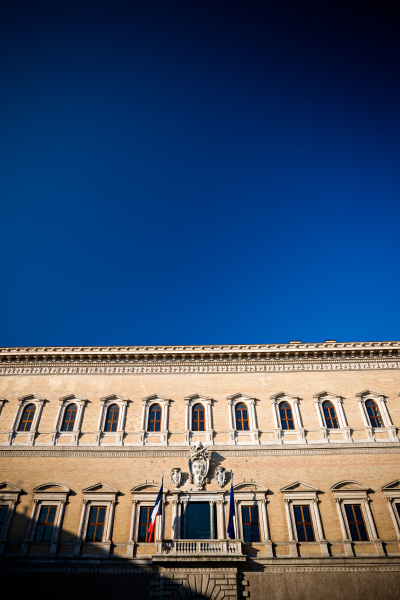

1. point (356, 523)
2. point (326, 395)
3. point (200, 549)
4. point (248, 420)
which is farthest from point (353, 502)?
point (200, 549)

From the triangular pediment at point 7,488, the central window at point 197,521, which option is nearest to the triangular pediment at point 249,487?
the central window at point 197,521

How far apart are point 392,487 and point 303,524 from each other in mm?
4401

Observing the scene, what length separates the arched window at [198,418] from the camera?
2017 cm

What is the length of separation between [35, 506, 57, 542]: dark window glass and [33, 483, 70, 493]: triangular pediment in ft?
2.29

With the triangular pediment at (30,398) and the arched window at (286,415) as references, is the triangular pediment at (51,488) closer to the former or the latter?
the triangular pediment at (30,398)

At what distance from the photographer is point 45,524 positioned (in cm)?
1762

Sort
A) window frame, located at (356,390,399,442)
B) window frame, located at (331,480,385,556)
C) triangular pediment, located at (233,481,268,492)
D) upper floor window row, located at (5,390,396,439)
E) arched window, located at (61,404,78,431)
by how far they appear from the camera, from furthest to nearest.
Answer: arched window, located at (61,404,78,431), upper floor window row, located at (5,390,396,439), window frame, located at (356,390,399,442), triangular pediment, located at (233,481,268,492), window frame, located at (331,480,385,556)

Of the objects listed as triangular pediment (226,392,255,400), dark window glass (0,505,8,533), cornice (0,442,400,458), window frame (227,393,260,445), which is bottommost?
dark window glass (0,505,8,533)

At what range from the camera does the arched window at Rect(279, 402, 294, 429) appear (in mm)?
20203

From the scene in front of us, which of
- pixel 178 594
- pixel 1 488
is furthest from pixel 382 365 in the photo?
pixel 1 488

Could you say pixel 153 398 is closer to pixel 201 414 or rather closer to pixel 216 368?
pixel 201 414

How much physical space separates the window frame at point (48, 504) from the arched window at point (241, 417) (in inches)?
337

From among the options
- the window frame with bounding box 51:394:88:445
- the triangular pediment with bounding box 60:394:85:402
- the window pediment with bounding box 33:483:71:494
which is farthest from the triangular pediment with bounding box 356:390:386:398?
the window pediment with bounding box 33:483:71:494

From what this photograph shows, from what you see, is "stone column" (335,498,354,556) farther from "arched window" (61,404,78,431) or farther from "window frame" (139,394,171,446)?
"arched window" (61,404,78,431)
